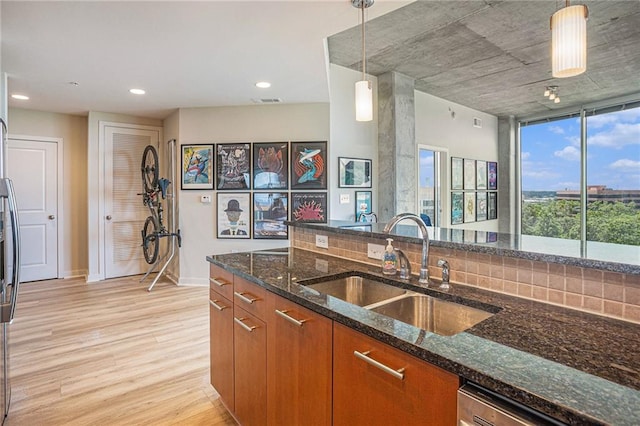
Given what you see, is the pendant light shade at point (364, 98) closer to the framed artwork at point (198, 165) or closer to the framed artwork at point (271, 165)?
the framed artwork at point (271, 165)

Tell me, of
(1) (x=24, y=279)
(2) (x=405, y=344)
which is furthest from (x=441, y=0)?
(1) (x=24, y=279)

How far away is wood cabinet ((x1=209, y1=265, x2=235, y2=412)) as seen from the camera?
1.92 m

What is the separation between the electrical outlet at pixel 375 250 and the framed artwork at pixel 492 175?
247 inches

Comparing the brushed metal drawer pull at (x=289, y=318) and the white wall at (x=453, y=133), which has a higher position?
the white wall at (x=453, y=133)

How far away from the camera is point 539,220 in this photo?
7.11 meters

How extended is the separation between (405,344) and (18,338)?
12.4 feet

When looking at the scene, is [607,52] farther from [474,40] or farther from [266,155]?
[266,155]

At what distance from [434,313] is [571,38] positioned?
1.30 metres

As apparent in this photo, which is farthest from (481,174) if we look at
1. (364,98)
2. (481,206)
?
(364,98)

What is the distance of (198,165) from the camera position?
15.9 ft

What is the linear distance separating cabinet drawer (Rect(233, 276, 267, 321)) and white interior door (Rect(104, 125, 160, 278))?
14.5 feet

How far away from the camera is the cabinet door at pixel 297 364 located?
4.12ft

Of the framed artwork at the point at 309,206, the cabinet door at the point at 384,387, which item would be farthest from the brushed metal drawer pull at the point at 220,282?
the framed artwork at the point at 309,206

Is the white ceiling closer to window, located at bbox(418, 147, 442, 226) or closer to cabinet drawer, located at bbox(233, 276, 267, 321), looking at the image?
cabinet drawer, located at bbox(233, 276, 267, 321)
